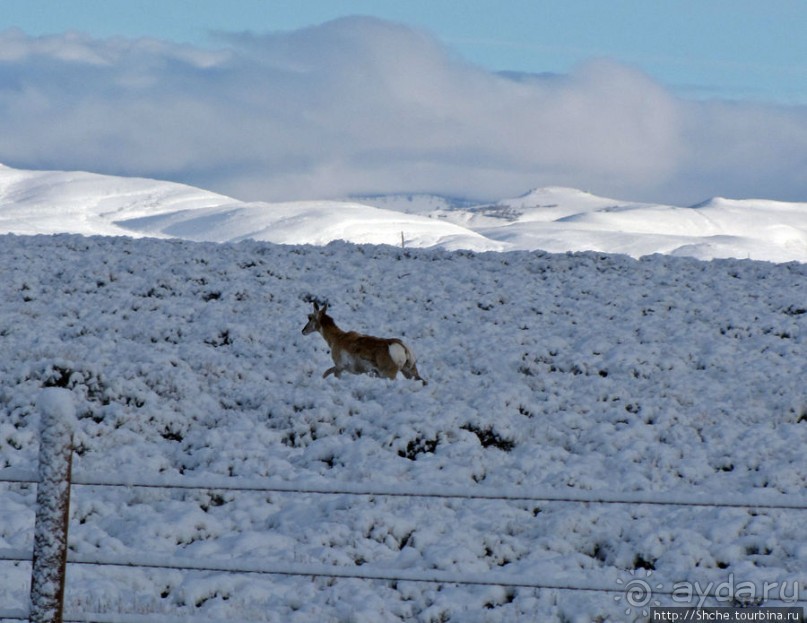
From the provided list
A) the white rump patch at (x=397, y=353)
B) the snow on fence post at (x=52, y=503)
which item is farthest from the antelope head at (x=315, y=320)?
the snow on fence post at (x=52, y=503)

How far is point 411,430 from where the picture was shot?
11969mm

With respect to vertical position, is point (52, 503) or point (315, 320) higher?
point (315, 320)

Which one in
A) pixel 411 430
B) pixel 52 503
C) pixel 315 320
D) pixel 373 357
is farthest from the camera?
pixel 315 320

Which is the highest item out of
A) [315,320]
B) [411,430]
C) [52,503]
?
[315,320]

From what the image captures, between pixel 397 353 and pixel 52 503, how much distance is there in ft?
31.5

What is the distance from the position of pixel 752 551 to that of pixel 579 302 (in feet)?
41.9

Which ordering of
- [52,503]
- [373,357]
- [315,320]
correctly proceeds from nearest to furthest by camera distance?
[52,503] < [373,357] < [315,320]

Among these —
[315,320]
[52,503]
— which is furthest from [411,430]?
[52,503]

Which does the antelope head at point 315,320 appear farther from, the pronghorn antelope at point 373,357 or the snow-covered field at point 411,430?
the pronghorn antelope at point 373,357

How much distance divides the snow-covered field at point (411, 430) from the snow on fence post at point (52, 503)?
0.40m

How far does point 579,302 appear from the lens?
21297mm

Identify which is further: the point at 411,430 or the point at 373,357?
the point at 373,357

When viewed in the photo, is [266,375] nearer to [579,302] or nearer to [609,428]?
[609,428]

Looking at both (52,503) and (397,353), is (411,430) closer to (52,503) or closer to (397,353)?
(397,353)
